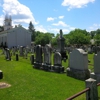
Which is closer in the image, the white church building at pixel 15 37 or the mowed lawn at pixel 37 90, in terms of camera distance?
the mowed lawn at pixel 37 90

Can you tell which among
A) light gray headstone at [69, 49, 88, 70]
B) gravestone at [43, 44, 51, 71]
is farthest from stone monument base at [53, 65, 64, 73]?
light gray headstone at [69, 49, 88, 70]

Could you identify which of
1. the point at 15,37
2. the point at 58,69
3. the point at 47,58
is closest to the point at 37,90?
the point at 58,69

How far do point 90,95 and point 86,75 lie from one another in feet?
18.2

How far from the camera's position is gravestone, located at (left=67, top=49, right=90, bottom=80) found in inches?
465

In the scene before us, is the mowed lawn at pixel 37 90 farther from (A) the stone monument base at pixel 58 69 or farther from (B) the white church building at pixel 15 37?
(B) the white church building at pixel 15 37

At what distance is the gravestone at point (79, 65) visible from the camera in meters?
11.8

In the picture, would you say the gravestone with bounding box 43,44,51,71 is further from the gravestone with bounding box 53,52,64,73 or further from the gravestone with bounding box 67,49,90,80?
the gravestone with bounding box 67,49,90,80

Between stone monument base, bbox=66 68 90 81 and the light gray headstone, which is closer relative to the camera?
stone monument base, bbox=66 68 90 81

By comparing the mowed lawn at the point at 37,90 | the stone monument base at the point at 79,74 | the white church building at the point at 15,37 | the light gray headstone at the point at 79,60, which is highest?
the white church building at the point at 15,37

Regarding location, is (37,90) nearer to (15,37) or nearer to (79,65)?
(79,65)

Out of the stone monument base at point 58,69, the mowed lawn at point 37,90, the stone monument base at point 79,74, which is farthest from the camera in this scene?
the stone monument base at point 58,69

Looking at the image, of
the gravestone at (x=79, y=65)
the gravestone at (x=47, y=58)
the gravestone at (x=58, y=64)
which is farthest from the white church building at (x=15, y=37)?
the gravestone at (x=79, y=65)

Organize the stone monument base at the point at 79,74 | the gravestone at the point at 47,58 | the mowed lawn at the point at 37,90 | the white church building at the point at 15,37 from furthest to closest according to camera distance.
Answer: the white church building at the point at 15,37, the gravestone at the point at 47,58, the stone monument base at the point at 79,74, the mowed lawn at the point at 37,90

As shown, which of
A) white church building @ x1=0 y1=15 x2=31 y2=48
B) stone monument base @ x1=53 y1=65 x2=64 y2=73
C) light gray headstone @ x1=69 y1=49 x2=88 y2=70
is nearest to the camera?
light gray headstone @ x1=69 y1=49 x2=88 y2=70
